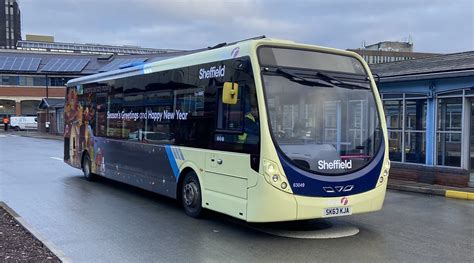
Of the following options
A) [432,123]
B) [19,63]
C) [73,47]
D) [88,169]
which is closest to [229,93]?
[88,169]

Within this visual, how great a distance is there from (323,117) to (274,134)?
961 mm

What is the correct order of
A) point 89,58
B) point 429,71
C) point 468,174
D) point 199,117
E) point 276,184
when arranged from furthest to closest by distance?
point 89,58
point 429,71
point 468,174
point 199,117
point 276,184

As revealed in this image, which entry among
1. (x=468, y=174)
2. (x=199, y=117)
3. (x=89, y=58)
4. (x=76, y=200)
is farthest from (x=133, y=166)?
(x=89, y=58)

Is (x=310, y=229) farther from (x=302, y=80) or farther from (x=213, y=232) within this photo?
(x=302, y=80)

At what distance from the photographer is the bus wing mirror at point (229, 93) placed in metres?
7.34

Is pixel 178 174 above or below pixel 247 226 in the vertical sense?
above

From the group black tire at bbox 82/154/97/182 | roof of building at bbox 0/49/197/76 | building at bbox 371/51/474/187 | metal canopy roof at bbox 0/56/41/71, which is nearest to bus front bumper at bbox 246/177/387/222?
building at bbox 371/51/474/187

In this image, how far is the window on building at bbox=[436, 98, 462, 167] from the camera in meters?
13.6

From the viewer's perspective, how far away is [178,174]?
9.23m

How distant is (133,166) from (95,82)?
361 cm

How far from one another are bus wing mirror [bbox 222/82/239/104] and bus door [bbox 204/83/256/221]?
0.06 feet

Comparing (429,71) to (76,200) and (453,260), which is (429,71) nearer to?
(453,260)

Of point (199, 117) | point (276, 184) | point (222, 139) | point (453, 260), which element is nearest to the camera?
point (453, 260)

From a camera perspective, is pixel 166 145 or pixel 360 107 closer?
pixel 360 107
